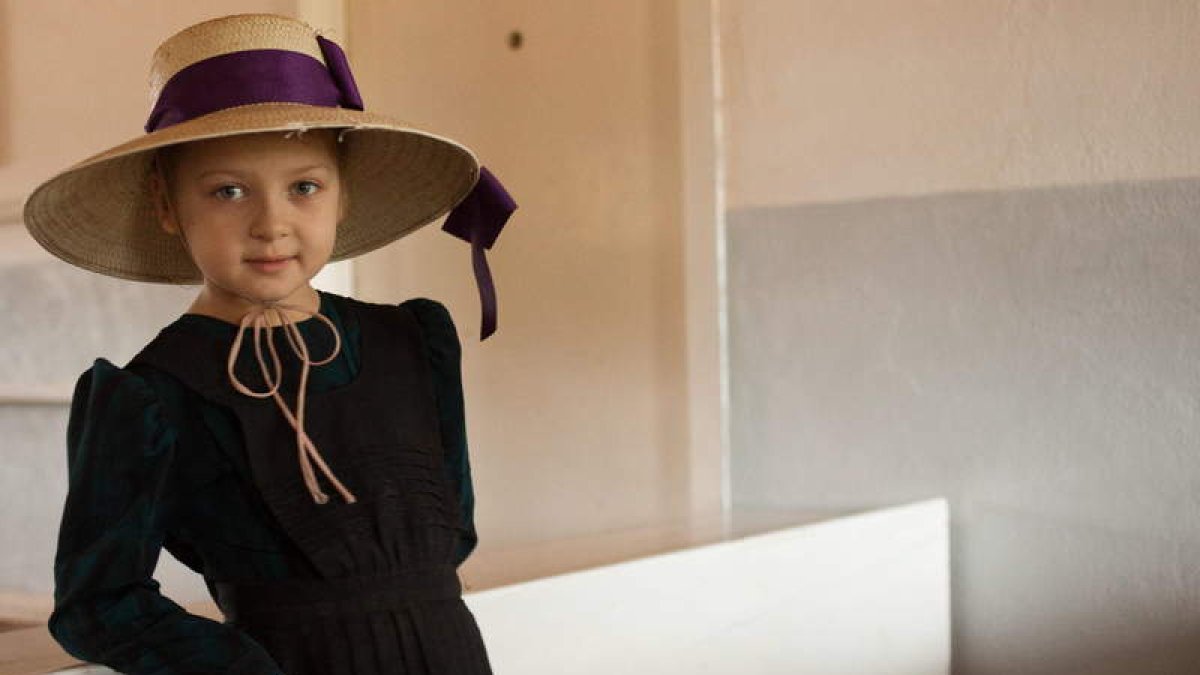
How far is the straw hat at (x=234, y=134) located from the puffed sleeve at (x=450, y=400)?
71 mm

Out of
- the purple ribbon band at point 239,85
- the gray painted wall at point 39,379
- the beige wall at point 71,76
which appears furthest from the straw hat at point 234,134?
the gray painted wall at point 39,379

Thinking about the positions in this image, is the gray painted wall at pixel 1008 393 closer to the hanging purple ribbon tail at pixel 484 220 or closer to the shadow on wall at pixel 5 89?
the hanging purple ribbon tail at pixel 484 220

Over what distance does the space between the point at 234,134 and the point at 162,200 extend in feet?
0.27

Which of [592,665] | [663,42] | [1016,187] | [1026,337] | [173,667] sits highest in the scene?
[663,42]

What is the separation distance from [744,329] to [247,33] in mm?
1077

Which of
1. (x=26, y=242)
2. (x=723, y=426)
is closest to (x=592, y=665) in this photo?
(x=723, y=426)

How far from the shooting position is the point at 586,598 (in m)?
1.24

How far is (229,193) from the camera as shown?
0.85 m

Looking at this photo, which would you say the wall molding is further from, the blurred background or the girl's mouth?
the girl's mouth

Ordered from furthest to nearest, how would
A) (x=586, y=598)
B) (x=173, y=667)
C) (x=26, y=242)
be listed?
(x=26, y=242) < (x=586, y=598) < (x=173, y=667)

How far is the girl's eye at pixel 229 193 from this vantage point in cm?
85

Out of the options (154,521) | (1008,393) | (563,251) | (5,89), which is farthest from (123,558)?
(5,89)

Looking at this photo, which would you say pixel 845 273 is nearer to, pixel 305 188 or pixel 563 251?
pixel 563 251

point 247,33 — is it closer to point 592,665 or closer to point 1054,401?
point 592,665
